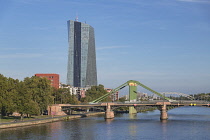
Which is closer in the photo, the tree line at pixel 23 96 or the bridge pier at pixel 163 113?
the tree line at pixel 23 96

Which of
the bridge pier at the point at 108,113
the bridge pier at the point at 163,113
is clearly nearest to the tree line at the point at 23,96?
the bridge pier at the point at 108,113

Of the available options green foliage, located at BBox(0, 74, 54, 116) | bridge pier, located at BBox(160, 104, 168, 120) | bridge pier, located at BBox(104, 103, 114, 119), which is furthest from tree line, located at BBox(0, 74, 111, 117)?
bridge pier, located at BBox(160, 104, 168, 120)

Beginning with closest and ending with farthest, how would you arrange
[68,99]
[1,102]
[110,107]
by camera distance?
[1,102]
[110,107]
[68,99]

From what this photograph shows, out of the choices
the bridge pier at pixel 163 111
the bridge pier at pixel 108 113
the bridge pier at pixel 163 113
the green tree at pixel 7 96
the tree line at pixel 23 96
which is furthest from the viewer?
the bridge pier at pixel 108 113

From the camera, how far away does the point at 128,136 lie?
9656 centimetres

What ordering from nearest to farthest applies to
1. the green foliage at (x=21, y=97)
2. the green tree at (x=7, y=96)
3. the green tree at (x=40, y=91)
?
the green tree at (x=7, y=96)
the green foliage at (x=21, y=97)
the green tree at (x=40, y=91)

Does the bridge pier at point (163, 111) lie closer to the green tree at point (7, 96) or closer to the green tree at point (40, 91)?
the green tree at point (40, 91)

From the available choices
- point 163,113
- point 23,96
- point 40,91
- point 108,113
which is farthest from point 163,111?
point 23,96

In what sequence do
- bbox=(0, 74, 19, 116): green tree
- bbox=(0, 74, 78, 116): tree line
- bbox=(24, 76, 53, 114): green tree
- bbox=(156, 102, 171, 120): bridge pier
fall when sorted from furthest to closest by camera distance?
bbox=(156, 102, 171, 120): bridge pier → bbox=(24, 76, 53, 114): green tree → bbox=(0, 74, 78, 116): tree line → bbox=(0, 74, 19, 116): green tree

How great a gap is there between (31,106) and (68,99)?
2433 inches

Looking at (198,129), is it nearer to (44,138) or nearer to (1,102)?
(44,138)

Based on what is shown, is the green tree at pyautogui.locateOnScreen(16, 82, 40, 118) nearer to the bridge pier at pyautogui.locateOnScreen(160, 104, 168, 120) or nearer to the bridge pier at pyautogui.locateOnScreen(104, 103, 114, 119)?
the bridge pier at pyautogui.locateOnScreen(104, 103, 114, 119)

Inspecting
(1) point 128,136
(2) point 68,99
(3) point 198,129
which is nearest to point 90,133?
(1) point 128,136

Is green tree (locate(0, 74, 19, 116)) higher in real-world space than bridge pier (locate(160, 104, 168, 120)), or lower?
higher
